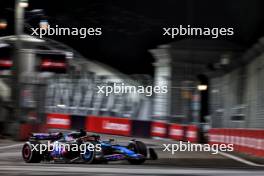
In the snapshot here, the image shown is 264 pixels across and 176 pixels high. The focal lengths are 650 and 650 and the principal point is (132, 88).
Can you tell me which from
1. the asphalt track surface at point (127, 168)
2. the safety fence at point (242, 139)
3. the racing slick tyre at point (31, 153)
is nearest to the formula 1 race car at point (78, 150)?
the racing slick tyre at point (31, 153)

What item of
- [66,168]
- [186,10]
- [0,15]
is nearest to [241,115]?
[186,10]

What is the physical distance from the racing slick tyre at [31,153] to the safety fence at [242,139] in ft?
24.2

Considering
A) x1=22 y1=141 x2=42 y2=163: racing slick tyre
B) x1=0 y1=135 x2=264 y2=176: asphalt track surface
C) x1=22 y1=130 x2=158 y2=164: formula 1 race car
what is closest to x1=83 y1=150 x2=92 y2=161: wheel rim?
x1=22 y1=130 x2=158 y2=164: formula 1 race car

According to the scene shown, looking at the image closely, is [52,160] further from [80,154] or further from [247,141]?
[247,141]

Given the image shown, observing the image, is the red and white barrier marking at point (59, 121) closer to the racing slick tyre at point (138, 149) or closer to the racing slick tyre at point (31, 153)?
the racing slick tyre at point (31, 153)

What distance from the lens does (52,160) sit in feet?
44.8

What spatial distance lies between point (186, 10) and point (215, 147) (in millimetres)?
6908

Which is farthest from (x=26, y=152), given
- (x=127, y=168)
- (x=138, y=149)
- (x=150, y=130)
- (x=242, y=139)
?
(x=242, y=139)

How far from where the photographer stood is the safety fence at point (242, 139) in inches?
738

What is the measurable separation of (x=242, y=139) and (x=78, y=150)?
30.3 feet

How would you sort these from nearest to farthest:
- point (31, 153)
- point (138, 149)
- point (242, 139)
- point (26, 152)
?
point (138, 149)
point (31, 153)
point (26, 152)
point (242, 139)

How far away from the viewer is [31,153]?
44.5ft

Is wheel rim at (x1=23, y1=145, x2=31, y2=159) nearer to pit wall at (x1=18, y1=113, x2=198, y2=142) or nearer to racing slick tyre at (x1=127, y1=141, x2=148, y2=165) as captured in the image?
pit wall at (x1=18, y1=113, x2=198, y2=142)

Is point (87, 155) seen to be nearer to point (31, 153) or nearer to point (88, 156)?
point (88, 156)
